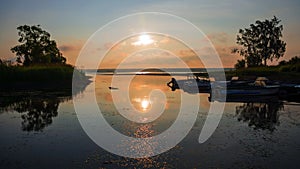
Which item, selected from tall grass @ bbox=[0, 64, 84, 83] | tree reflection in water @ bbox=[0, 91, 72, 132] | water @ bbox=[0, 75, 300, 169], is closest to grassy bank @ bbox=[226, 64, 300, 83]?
water @ bbox=[0, 75, 300, 169]

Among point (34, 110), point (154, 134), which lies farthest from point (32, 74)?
point (154, 134)

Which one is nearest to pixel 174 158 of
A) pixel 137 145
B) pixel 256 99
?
pixel 137 145

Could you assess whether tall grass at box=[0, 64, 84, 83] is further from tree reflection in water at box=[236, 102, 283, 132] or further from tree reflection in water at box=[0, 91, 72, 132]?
tree reflection in water at box=[236, 102, 283, 132]

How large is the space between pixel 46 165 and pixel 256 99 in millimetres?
26184

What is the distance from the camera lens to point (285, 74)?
2028 inches

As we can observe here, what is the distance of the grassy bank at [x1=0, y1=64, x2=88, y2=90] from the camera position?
1623 inches

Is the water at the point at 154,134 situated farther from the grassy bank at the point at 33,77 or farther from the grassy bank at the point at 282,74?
the grassy bank at the point at 282,74

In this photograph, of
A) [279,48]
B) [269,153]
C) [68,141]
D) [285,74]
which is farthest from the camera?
[279,48]

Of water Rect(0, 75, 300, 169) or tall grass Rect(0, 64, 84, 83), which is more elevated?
tall grass Rect(0, 64, 84, 83)

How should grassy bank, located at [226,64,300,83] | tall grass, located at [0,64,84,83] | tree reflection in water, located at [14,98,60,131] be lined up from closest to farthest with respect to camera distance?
tree reflection in water, located at [14,98,60,131] < tall grass, located at [0,64,84,83] < grassy bank, located at [226,64,300,83]

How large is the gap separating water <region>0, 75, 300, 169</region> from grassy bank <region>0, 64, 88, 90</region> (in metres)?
20.0

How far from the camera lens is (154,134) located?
15.2m

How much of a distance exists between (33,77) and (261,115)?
114 feet

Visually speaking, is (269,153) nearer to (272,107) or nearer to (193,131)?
(193,131)
